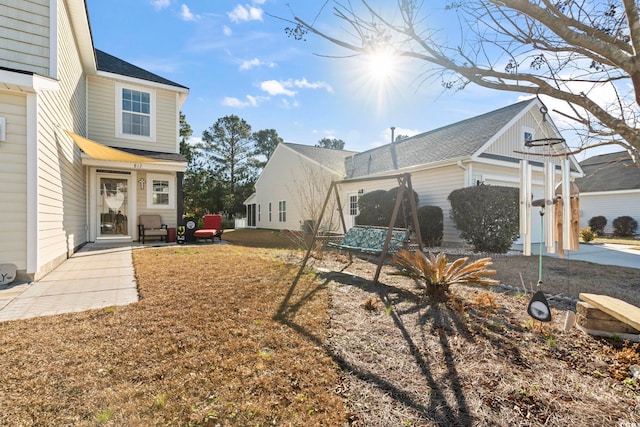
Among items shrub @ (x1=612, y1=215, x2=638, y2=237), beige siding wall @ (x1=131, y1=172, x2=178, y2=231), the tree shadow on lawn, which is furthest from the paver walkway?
shrub @ (x1=612, y1=215, x2=638, y2=237)

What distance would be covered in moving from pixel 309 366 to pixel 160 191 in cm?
1069

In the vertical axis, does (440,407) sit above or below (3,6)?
below

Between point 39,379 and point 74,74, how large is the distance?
8.81m

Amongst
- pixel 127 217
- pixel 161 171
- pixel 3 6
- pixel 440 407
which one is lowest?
pixel 440 407

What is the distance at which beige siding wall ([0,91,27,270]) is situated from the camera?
4801 mm

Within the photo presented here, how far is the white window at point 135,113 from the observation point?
35.7 feet

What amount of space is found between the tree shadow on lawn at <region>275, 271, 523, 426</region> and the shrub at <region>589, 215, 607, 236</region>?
21951 mm

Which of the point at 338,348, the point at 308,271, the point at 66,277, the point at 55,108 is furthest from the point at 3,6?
the point at 338,348

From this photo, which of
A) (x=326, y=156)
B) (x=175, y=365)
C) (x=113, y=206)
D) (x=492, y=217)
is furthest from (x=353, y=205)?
(x=175, y=365)

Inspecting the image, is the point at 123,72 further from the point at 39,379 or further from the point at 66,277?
the point at 39,379

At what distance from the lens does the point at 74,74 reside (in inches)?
321

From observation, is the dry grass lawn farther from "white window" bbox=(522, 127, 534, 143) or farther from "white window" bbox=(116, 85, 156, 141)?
"white window" bbox=(522, 127, 534, 143)

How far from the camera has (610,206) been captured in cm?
1978

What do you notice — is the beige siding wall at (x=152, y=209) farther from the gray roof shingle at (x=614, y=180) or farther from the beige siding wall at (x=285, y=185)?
the gray roof shingle at (x=614, y=180)
